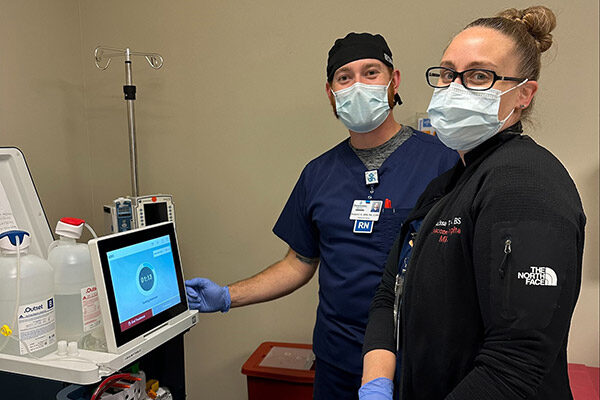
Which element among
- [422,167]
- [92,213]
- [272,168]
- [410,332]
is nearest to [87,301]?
[410,332]

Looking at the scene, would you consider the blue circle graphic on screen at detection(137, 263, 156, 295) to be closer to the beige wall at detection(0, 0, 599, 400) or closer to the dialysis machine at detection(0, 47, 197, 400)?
the dialysis machine at detection(0, 47, 197, 400)

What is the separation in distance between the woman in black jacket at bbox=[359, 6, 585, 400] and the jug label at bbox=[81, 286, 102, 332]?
2.03 ft

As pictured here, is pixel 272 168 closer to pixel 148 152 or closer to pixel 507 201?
pixel 148 152

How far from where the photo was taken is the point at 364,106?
1.40m

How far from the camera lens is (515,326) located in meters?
0.69

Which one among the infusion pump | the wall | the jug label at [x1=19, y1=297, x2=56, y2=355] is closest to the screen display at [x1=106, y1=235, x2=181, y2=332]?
the jug label at [x1=19, y1=297, x2=56, y2=355]

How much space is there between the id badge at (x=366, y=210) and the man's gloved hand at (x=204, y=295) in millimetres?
474

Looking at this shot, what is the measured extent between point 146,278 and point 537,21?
998mm

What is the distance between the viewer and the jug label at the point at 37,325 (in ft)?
3.26

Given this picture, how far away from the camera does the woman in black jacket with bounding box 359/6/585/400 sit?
68 cm

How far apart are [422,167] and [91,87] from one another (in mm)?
1764

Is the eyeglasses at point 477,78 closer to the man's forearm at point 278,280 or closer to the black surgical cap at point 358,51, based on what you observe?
the black surgical cap at point 358,51

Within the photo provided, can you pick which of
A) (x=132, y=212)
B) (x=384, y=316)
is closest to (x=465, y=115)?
(x=384, y=316)

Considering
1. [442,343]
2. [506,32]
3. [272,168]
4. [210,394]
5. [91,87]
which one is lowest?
[210,394]
